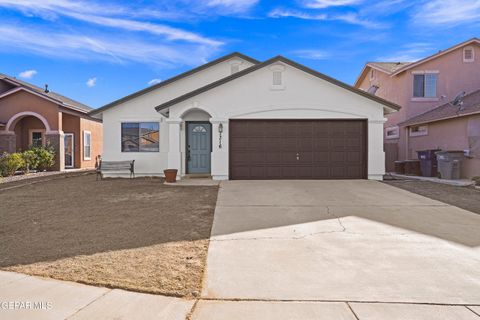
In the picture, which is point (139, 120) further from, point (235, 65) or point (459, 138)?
point (459, 138)

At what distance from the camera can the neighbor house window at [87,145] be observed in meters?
→ 23.3

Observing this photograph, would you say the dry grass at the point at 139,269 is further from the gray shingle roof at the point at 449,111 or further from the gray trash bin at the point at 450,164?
the gray shingle roof at the point at 449,111

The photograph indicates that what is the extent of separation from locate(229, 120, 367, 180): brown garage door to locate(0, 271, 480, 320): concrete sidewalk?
36.4 feet

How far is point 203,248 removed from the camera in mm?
5578

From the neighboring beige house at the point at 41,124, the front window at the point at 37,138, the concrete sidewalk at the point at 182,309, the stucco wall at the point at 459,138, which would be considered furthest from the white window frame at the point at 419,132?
the front window at the point at 37,138

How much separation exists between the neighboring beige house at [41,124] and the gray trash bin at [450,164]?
19084 mm

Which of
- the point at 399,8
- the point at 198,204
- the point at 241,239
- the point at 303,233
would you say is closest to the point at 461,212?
the point at 303,233

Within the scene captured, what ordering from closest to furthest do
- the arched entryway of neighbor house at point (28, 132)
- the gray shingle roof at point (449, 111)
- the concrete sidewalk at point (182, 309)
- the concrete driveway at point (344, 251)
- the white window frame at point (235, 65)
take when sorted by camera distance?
the concrete sidewalk at point (182, 309)
the concrete driveway at point (344, 251)
the gray shingle roof at point (449, 111)
the white window frame at point (235, 65)
the arched entryway of neighbor house at point (28, 132)

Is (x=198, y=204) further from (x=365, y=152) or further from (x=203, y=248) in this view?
(x=365, y=152)

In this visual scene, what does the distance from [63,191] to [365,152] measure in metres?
12.1

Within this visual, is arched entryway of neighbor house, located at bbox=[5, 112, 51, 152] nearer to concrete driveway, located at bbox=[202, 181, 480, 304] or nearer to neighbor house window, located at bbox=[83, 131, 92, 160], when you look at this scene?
neighbor house window, located at bbox=[83, 131, 92, 160]

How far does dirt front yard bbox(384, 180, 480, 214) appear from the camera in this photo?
9570mm

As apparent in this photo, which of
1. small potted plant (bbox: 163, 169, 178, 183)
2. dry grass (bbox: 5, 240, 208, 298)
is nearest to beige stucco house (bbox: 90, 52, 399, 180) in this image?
small potted plant (bbox: 163, 169, 178, 183)

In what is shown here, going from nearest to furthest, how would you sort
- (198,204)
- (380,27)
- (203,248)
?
(203,248), (198,204), (380,27)
